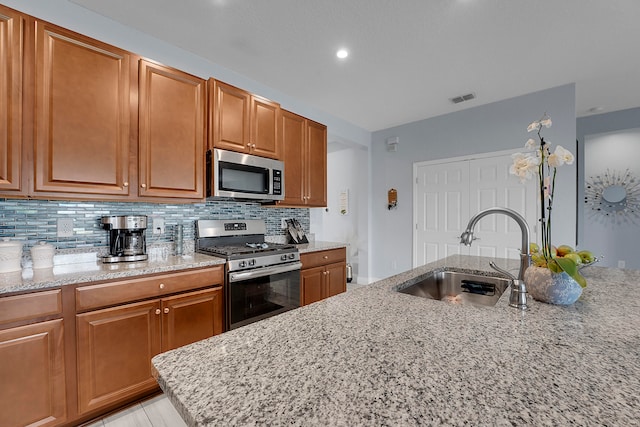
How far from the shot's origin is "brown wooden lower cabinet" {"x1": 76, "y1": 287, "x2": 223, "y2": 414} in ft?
4.94

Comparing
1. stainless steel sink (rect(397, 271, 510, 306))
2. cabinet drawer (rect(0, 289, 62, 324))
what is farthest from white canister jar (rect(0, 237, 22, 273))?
stainless steel sink (rect(397, 271, 510, 306))

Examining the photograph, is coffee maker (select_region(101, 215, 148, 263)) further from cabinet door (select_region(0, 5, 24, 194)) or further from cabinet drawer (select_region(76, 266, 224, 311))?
cabinet door (select_region(0, 5, 24, 194))

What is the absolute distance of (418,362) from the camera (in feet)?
2.01

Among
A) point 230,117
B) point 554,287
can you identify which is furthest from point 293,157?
point 554,287

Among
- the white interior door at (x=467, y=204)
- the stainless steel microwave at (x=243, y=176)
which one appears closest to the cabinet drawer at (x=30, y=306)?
the stainless steel microwave at (x=243, y=176)

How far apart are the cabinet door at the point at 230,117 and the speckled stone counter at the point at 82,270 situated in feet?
3.20

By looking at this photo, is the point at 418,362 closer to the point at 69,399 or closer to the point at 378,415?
the point at 378,415

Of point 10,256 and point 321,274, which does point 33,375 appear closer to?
point 10,256

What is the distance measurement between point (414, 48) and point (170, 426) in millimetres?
3241

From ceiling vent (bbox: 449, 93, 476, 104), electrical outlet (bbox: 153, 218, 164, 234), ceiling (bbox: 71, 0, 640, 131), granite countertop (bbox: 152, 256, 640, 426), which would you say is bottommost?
granite countertop (bbox: 152, 256, 640, 426)

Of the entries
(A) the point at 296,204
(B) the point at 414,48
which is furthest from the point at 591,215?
(A) the point at 296,204

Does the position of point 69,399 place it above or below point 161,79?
below

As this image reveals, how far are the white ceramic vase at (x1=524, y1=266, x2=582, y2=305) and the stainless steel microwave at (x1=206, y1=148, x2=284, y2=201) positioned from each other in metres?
2.07

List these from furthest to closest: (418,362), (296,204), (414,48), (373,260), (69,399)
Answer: (373,260) < (296,204) < (414,48) < (69,399) < (418,362)
